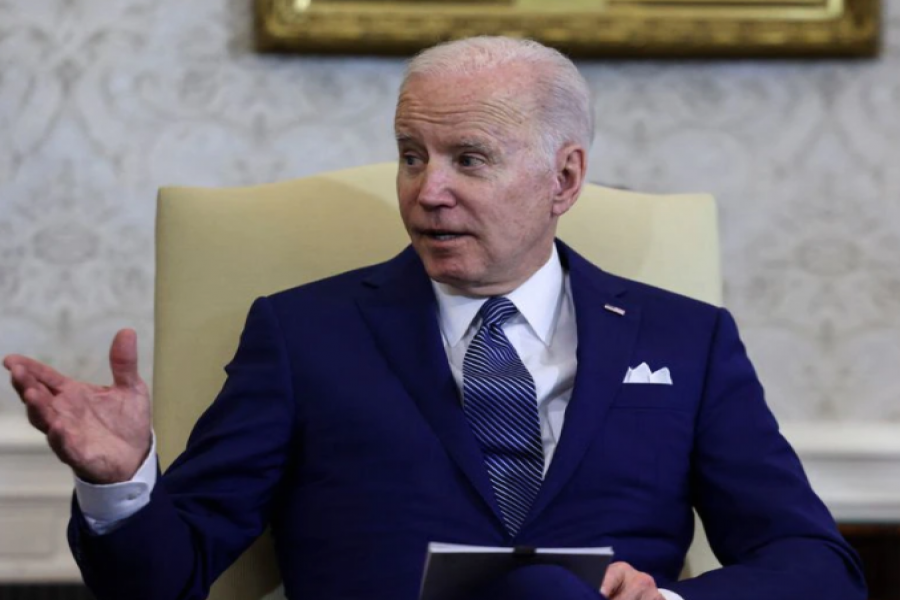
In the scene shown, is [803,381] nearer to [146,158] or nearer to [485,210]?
[485,210]

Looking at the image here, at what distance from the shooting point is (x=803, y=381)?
8.99ft

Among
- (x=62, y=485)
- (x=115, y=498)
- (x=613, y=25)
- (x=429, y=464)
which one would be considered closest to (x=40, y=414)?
(x=115, y=498)

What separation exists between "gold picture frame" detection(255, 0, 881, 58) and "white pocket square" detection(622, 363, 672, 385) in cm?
93

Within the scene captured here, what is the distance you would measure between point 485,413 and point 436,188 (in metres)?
0.30

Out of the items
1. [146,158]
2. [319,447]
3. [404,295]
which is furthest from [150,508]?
[146,158]

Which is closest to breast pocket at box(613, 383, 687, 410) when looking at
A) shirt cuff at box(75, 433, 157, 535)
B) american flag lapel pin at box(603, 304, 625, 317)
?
american flag lapel pin at box(603, 304, 625, 317)

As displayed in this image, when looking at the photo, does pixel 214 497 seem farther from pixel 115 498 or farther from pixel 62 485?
pixel 62 485

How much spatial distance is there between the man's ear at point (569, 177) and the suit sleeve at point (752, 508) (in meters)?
0.28

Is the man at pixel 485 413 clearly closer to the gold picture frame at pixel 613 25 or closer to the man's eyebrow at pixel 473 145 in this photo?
the man's eyebrow at pixel 473 145

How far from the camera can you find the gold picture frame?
2588 mm

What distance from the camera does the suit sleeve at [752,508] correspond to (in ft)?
5.61

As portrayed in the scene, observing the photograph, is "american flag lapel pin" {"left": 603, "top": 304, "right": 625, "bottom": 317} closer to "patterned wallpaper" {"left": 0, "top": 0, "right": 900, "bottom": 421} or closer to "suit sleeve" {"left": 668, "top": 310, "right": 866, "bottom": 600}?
"suit sleeve" {"left": 668, "top": 310, "right": 866, "bottom": 600}

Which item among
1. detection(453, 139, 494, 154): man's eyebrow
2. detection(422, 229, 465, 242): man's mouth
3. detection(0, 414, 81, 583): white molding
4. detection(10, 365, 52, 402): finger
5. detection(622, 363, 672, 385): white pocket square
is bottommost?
detection(0, 414, 81, 583): white molding

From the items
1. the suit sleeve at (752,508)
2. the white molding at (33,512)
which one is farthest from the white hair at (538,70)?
the white molding at (33,512)
